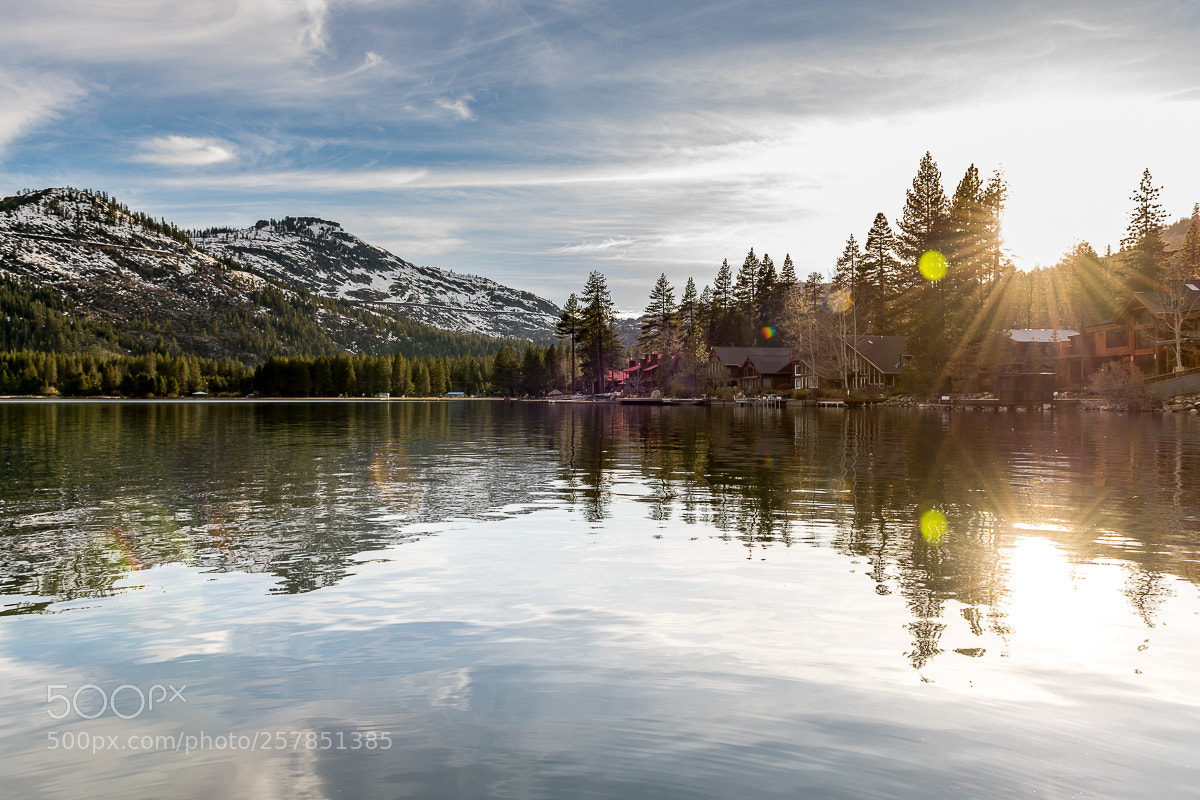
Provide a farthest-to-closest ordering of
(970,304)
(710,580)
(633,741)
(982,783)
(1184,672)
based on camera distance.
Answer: (970,304), (710,580), (1184,672), (633,741), (982,783)

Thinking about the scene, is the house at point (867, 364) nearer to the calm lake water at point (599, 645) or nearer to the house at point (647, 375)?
the house at point (647, 375)

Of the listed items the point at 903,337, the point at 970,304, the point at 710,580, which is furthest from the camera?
the point at 903,337

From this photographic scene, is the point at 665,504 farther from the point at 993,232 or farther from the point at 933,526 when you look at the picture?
the point at 993,232

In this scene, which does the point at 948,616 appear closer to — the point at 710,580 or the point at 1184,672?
the point at 1184,672

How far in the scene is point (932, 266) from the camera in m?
85.8

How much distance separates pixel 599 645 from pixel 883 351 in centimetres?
10776

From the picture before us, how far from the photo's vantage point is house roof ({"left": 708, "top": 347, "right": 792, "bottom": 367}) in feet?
428

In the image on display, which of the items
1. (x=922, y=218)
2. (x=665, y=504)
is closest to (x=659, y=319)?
(x=922, y=218)

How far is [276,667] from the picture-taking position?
755 cm

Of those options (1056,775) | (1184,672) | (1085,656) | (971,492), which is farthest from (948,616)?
(971,492)

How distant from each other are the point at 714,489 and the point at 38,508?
1592 centimetres

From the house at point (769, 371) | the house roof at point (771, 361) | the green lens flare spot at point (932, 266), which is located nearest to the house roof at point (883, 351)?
the green lens flare spot at point (932, 266)

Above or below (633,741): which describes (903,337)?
above

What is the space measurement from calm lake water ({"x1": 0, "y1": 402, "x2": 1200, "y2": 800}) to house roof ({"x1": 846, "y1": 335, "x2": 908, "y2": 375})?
89.0m
